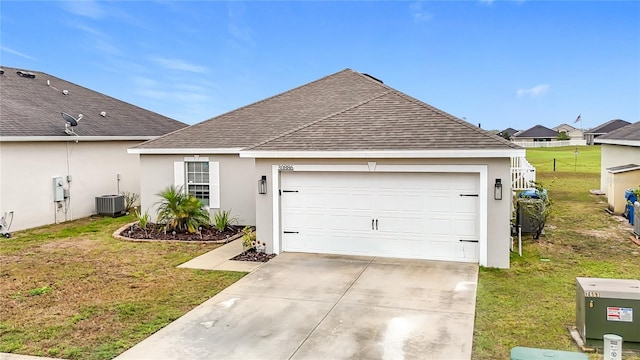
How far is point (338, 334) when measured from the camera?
6.44 meters

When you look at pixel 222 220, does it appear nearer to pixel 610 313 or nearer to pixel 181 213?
pixel 181 213

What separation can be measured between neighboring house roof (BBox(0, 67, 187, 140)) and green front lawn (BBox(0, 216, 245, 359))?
A: 4.35m

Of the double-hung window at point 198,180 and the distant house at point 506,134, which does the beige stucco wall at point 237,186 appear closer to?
the double-hung window at point 198,180

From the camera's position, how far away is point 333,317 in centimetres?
709

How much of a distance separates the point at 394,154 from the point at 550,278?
3.86m

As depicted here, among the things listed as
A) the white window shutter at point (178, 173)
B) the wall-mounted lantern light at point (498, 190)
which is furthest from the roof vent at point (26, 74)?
the wall-mounted lantern light at point (498, 190)

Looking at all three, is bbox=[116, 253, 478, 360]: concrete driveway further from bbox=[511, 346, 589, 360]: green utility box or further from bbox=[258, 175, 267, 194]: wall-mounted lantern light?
bbox=[258, 175, 267, 194]: wall-mounted lantern light

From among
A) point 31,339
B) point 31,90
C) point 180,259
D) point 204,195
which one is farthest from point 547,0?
point 31,90

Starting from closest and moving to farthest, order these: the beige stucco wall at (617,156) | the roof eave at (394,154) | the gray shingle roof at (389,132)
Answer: the roof eave at (394,154), the gray shingle roof at (389,132), the beige stucco wall at (617,156)

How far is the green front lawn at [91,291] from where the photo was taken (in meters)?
6.52

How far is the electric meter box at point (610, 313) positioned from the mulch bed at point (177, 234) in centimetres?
937

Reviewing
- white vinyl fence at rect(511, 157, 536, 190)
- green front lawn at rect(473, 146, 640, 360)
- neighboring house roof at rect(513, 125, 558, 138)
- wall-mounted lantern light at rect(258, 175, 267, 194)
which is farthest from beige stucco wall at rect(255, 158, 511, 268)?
neighboring house roof at rect(513, 125, 558, 138)

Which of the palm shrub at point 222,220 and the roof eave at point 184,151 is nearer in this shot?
the palm shrub at point 222,220

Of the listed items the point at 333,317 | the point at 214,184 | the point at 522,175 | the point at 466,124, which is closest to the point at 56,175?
the point at 214,184
